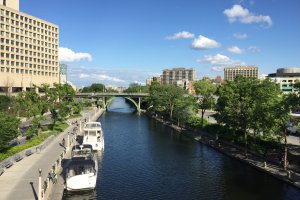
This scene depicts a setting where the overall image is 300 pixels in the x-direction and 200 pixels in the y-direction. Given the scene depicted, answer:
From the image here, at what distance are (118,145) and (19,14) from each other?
381 feet

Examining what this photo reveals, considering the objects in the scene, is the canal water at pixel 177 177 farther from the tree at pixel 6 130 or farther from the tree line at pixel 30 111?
the tree line at pixel 30 111

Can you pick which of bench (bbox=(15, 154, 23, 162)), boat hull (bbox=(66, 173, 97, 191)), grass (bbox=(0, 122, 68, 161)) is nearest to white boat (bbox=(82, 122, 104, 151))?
grass (bbox=(0, 122, 68, 161))

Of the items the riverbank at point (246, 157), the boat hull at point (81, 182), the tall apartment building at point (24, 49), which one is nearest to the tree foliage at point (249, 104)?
the riverbank at point (246, 157)

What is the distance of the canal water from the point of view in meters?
40.5

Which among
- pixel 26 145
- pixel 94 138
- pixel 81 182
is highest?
pixel 26 145

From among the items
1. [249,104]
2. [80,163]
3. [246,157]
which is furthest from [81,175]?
[249,104]

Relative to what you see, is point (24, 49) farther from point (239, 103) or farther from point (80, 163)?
point (80, 163)

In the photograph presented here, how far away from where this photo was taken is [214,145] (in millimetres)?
68625

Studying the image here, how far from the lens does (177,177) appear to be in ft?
158

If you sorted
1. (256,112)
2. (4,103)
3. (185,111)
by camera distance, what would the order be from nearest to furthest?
(256,112)
(185,111)
(4,103)

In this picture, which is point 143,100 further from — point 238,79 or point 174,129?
point 238,79

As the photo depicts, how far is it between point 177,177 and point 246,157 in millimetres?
14343

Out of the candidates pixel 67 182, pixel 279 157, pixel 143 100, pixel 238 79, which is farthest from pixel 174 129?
pixel 143 100

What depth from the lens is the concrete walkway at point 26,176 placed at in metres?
34.2
